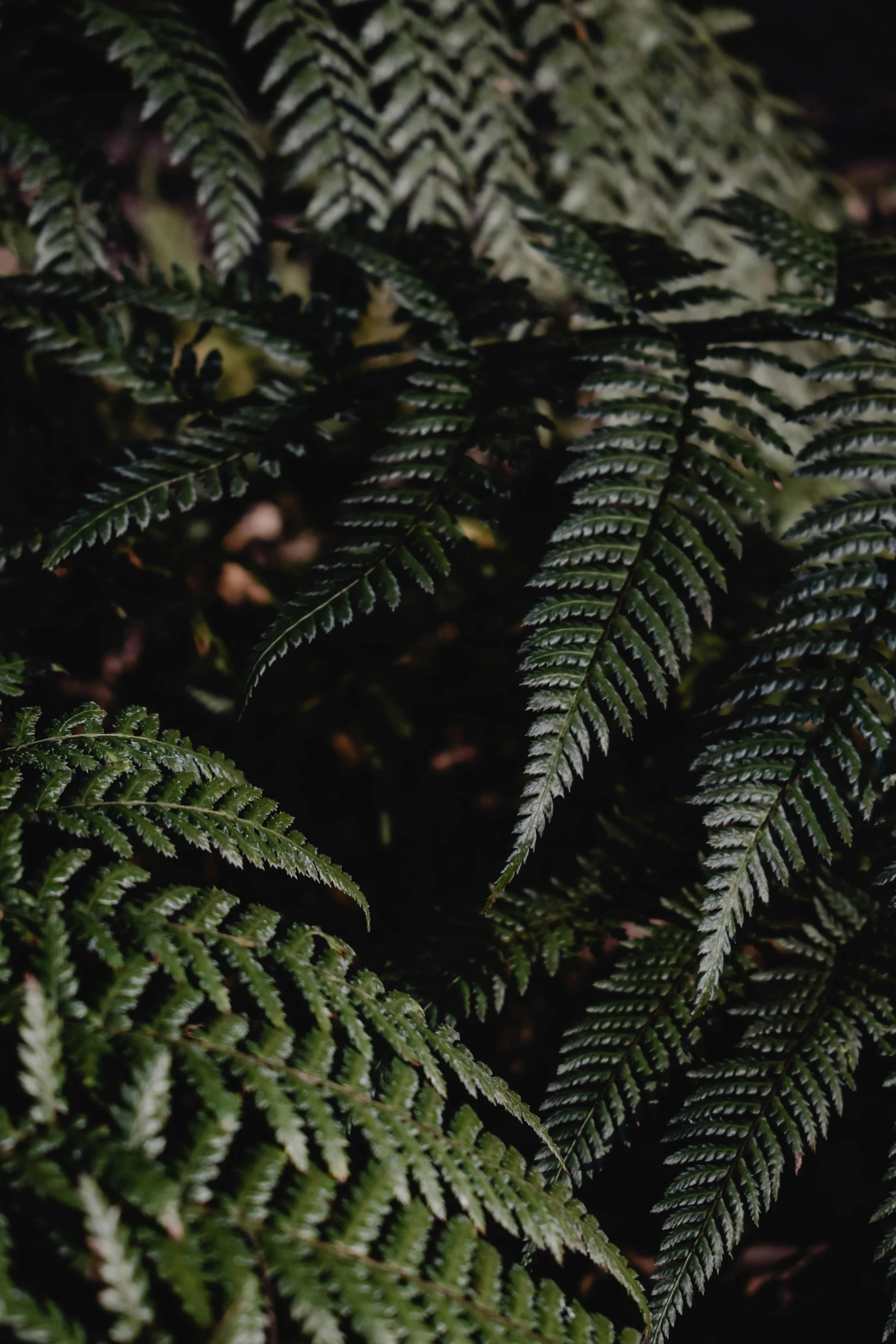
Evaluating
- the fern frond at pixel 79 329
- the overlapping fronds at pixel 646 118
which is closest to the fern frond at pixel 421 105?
the overlapping fronds at pixel 646 118

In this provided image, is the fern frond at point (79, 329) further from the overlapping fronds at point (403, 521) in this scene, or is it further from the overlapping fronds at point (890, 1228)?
the overlapping fronds at point (890, 1228)

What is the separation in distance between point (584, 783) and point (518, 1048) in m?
0.56

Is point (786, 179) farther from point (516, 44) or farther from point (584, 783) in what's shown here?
point (584, 783)

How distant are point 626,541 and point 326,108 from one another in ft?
4.66

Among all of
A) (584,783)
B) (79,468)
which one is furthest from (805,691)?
(79,468)

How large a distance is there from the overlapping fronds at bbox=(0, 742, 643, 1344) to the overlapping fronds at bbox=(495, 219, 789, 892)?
0.97ft

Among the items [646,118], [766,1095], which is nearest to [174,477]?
[766,1095]

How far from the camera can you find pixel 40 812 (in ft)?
3.38

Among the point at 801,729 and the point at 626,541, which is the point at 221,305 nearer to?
the point at 626,541

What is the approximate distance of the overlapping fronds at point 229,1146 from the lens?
69cm

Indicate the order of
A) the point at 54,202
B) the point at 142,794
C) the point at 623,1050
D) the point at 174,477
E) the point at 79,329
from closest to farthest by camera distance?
the point at 142,794 < the point at 623,1050 < the point at 174,477 < the point at 79,329 < the point at 54,202

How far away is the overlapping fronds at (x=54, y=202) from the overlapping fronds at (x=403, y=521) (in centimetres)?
81

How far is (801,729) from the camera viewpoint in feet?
4.28

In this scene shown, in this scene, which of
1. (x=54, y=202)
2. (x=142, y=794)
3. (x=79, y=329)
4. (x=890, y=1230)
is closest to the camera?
(x=142, y=794)
